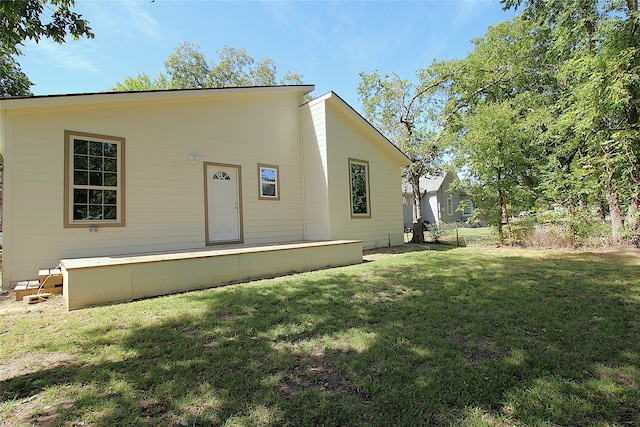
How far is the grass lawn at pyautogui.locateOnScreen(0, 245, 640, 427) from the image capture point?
6.56 ft

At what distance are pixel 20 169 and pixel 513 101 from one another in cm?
1576

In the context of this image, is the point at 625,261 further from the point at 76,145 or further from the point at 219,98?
the point at 76,145

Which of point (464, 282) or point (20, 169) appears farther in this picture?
point (20, 169)

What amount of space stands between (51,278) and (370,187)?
346 inches

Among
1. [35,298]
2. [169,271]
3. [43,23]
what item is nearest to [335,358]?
[169,271]

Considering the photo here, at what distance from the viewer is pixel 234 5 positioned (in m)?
9.17

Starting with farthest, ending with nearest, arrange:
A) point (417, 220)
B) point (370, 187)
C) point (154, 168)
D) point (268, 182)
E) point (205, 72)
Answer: point (205, 72) → point (417, 220) → point (370, 187) → point (268, 182) → point (154, 168)

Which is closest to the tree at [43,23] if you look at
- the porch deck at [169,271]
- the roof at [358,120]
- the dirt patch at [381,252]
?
the porch deck at [169,271]

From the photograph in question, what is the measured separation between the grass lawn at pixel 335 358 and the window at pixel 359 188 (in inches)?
224

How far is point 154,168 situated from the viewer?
286 inches

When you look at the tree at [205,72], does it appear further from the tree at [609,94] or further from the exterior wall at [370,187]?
the tree at [609,94]

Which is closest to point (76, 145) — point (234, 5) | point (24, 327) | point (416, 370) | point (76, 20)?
point (76, 20)

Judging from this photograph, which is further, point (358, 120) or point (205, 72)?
point (205, 72)

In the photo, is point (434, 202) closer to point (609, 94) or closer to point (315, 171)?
point (609, 94)
